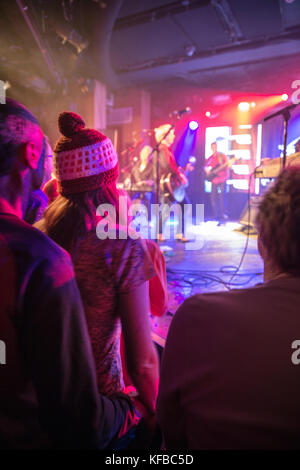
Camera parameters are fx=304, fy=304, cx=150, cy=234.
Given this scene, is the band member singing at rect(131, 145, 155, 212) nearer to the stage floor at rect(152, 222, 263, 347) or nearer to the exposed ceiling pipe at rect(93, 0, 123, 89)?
the stage floor at rect(152, 222, 263, 347)

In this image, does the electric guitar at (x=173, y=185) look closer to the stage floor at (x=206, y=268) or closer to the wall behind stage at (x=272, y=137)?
the stage floor at (x=206, y=268)

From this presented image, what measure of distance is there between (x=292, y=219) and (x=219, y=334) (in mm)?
348

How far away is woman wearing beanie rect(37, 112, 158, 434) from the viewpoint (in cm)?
91

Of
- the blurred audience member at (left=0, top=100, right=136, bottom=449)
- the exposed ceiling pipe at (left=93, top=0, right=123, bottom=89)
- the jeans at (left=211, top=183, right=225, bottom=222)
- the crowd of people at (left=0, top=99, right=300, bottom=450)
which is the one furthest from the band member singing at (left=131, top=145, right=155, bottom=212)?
the blurred audience member at (left=0, top=100, right=136, bottom=449)

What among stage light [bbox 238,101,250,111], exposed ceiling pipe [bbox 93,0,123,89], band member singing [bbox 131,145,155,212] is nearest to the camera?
exposed ceiling pipe [bbox 93,0,123,89]

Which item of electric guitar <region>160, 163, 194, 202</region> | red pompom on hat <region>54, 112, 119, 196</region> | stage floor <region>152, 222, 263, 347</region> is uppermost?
electric guitar <region>160, 163, 194, 202</region>

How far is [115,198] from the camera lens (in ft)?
3.62

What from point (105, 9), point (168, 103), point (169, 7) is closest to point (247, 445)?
point (105, 9)

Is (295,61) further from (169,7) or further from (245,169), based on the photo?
(169,7)

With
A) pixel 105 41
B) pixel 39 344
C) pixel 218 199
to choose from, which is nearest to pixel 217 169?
pixel 218 199

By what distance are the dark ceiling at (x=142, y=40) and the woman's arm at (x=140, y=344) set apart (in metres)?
3.89

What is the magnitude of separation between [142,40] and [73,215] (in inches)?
287

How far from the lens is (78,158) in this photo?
102 cm

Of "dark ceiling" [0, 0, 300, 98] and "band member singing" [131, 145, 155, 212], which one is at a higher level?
"dark ceiling" [0, 0, 300, 98]
